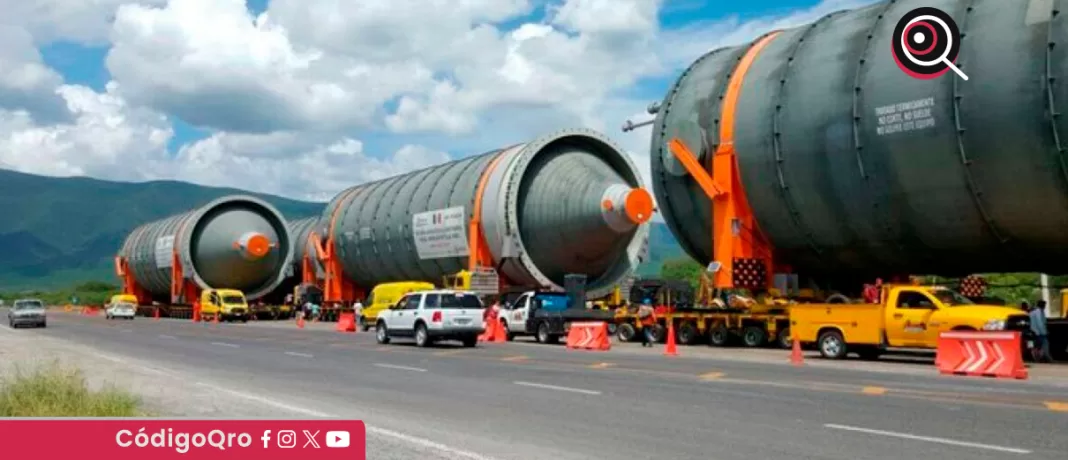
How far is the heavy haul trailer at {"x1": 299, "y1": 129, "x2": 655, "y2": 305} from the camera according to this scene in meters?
35.8

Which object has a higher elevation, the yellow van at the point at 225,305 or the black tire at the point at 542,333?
the yellow van at the point at 225,305

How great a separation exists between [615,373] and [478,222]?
20.1 meters

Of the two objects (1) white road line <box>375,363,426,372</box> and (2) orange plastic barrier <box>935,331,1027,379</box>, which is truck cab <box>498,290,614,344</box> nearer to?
(1) white road line <box>375,363,426,372</box>

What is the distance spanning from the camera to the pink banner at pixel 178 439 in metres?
4.18

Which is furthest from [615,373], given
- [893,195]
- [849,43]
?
[849,43]

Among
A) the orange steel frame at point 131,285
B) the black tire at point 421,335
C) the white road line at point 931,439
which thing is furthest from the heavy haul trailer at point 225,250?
the white road line at point 931,439

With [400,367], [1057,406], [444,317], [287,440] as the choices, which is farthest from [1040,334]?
[287,440]

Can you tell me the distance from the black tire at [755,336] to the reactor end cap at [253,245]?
120 ft

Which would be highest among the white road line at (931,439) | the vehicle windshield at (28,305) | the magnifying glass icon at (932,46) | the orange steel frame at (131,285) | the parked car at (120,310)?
the magnifying glass icon at (932,46)

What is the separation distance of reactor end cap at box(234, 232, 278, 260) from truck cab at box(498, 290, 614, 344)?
2723cm

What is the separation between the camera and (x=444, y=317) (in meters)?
27.5

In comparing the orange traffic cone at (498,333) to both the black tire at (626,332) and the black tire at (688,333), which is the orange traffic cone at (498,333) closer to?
the black tire at (626,332)

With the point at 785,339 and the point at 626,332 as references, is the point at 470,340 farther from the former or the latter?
the point at 785,339

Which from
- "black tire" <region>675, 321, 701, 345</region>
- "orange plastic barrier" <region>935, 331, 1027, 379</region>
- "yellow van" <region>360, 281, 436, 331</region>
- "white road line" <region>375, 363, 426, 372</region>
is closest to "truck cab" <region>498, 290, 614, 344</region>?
A: "black tire" <region>675, 321, 701, 345</region>
